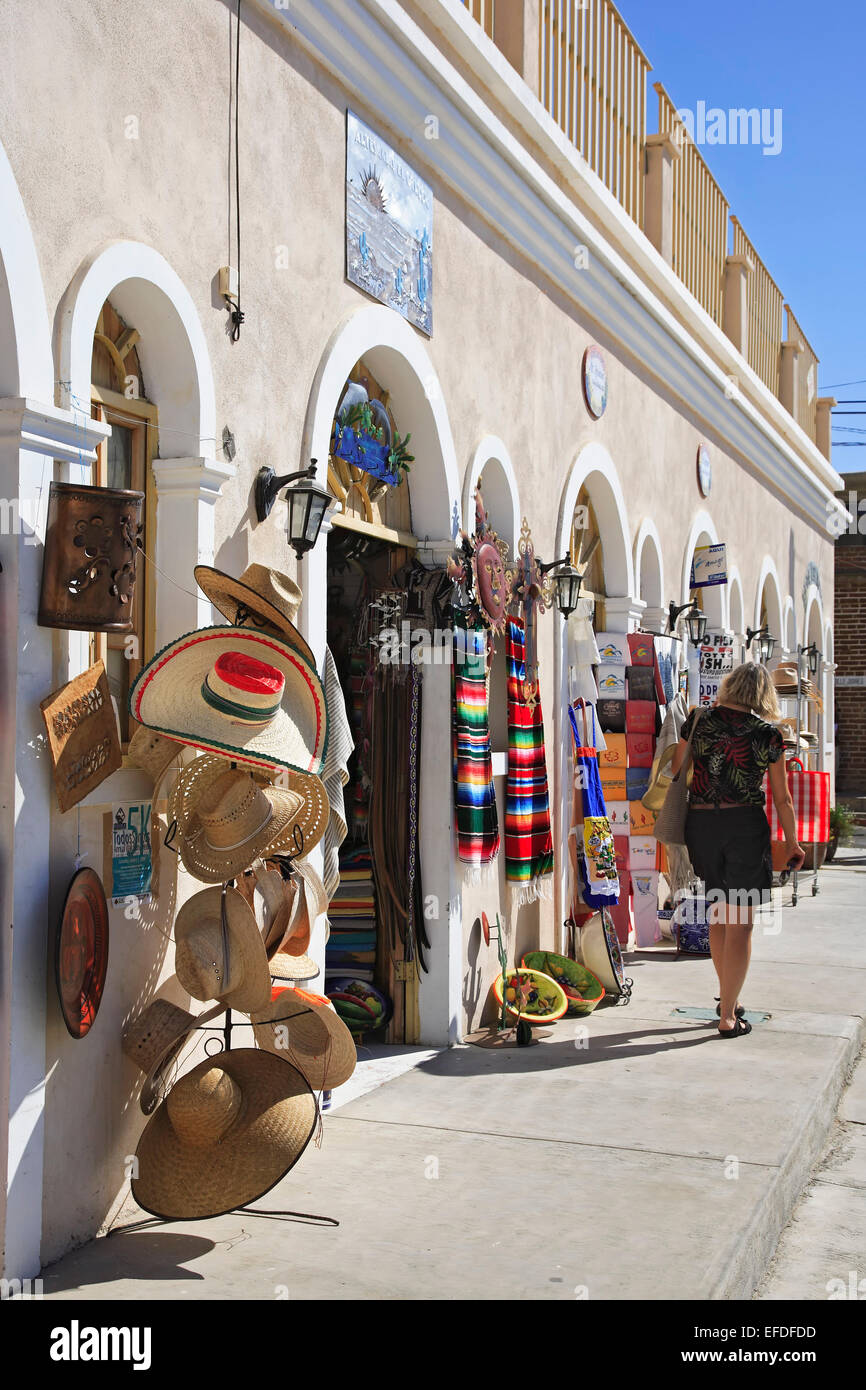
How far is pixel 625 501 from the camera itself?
930 centimetres

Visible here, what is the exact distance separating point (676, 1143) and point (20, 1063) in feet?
7.91

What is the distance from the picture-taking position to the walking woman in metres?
6.21

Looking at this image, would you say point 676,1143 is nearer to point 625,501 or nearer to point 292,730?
point 292,730

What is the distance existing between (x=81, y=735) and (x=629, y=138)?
806 cm

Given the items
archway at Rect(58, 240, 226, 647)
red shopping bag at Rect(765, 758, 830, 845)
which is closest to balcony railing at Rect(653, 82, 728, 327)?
red shopping bag at Rect(765, 758, 830, 845)

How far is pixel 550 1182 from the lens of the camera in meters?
4.25

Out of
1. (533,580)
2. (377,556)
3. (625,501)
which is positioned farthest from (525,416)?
(625,501)

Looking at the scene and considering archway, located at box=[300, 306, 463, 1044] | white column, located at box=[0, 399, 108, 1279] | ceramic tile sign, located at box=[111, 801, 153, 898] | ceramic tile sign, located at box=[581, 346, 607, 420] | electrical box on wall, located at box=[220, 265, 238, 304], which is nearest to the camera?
white column, located at box=[0, 399, 108, 1279]

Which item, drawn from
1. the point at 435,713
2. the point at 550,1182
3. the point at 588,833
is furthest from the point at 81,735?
the point at 588,833

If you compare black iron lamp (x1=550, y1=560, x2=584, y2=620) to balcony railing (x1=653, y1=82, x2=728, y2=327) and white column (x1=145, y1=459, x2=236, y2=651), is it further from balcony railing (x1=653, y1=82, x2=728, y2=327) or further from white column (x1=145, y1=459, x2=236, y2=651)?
balcony railing (x1=653, y1=82, x2=728, y2=327)

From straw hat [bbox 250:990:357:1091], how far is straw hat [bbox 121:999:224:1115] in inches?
9.4

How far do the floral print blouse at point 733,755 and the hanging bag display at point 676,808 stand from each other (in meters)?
0.07

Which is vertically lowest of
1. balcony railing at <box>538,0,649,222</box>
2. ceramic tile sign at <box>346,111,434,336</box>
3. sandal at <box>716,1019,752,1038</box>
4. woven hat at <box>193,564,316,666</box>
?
sandal at <box>716,1019,752,1038</box>
